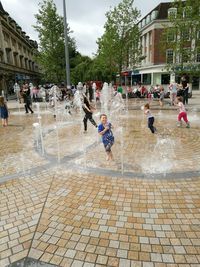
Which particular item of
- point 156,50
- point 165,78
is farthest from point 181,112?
point 156,50

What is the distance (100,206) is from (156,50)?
1568 inches

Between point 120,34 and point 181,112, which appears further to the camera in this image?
point 120,34

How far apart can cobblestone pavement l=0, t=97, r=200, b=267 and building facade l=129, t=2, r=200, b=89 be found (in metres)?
33.2

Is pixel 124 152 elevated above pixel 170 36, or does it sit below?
below

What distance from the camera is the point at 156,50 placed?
3969 centimetres

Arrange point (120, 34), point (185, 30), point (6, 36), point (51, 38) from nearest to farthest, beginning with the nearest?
point (185, 30), point (120, 34), point (51, 38), point (6, 36)

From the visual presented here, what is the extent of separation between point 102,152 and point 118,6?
22.8 m

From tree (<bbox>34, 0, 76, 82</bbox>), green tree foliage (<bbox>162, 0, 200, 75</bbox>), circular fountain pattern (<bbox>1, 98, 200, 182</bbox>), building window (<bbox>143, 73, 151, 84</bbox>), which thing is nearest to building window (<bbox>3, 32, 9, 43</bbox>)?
tree (<bbox>34, 0, 76, 82</bbox>)

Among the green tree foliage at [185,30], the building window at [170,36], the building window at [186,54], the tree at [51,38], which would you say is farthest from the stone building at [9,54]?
the building window at [186,54]

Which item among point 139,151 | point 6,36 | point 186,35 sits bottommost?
point 139,151

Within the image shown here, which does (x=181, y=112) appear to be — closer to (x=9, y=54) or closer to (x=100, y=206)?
(x=100, y=206)

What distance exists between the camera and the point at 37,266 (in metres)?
2.99

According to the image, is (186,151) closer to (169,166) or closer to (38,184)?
(169,166)

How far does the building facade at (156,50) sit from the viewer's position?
3816 centimetres
